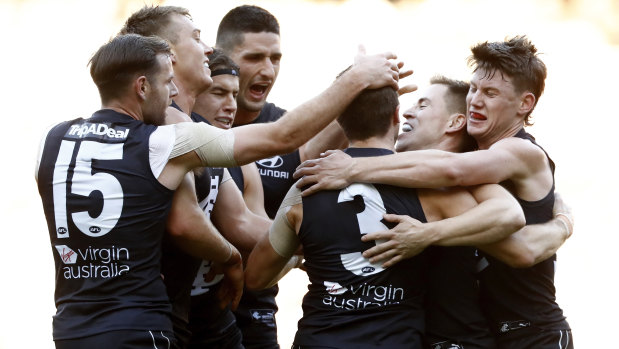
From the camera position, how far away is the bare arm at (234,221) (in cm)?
458

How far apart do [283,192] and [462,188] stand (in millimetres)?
1975

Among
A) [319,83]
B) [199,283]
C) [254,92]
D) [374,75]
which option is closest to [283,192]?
[254,92]

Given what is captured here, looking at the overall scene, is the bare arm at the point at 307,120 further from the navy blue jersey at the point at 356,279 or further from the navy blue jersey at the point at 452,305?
the navy blue jersey at the point at 452,305

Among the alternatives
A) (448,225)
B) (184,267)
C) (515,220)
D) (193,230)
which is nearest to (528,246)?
(515,220)

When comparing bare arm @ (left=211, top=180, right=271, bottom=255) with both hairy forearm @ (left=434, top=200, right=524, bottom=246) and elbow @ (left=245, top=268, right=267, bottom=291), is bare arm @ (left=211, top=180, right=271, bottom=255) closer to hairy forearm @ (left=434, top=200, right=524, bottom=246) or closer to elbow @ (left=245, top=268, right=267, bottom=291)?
elbow @ (left=245, top=268, right=267, bottom=291)

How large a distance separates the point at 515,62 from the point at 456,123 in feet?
1.44

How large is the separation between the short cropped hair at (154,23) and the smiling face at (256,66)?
1.24 m

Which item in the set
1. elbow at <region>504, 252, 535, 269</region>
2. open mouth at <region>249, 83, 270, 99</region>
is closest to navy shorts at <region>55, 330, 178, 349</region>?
elbow at <region>504, 252, 535, 269</region>

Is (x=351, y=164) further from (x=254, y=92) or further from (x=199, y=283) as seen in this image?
(x=254, y=92)

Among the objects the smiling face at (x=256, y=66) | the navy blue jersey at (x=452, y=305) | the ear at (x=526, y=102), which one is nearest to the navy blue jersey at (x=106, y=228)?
the navy blue jersey at (x=452, y=305)

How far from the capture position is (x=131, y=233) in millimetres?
3809

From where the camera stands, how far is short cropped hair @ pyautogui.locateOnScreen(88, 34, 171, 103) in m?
3.98

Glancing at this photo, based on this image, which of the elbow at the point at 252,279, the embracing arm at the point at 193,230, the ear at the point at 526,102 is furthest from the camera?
the ear at the point at 526,102

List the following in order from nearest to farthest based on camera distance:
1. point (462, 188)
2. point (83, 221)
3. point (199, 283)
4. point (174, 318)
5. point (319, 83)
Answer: point (83, 221) → point (462, 188) → point (174, 318) → point (199, 283) → point (319, 83)
